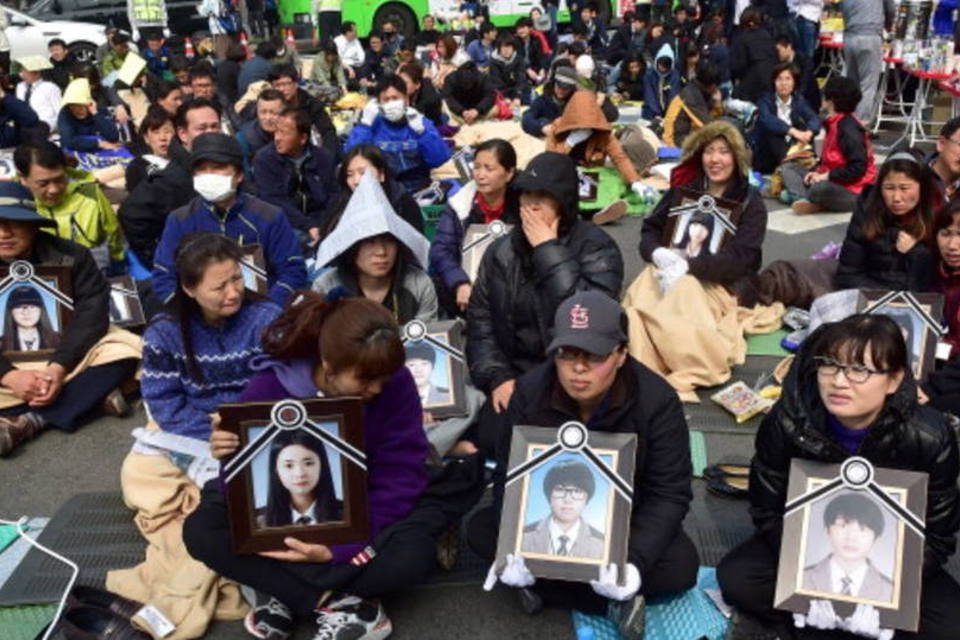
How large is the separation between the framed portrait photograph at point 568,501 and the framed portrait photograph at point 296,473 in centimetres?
47

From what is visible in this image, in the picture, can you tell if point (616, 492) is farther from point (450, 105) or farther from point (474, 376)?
point (450, 105)

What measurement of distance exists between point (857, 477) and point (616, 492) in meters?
0.68

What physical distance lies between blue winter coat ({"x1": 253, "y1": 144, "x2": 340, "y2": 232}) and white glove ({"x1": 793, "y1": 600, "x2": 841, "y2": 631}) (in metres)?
4.17

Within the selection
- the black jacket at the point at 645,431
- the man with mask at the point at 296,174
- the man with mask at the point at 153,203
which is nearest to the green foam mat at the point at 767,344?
the black jacket at the point at 645,431

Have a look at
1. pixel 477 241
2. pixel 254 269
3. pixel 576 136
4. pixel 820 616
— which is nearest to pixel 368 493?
pixel 820 616

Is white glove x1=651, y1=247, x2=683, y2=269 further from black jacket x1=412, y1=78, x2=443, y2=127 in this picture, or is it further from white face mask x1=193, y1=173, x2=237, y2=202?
black jacket x1=412, y1=78, x2=443, y2=127

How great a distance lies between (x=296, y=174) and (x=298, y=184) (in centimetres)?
8

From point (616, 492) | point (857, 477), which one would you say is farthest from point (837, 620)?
point (616, 492)

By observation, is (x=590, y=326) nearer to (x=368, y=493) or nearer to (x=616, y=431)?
(x=616, y=431)

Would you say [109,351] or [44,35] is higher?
[44,35]

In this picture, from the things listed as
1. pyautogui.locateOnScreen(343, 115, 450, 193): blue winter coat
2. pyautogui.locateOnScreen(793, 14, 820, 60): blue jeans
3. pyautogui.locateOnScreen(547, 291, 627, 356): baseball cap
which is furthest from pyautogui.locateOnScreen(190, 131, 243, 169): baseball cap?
pyautogui.locateOnScreen(793, 14, 820, 60): blue jeans

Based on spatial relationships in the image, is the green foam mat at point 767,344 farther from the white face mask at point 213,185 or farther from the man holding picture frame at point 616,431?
the white face mask at point 213,185

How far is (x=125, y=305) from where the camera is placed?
494 centimetres

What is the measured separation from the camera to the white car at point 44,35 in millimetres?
15945
